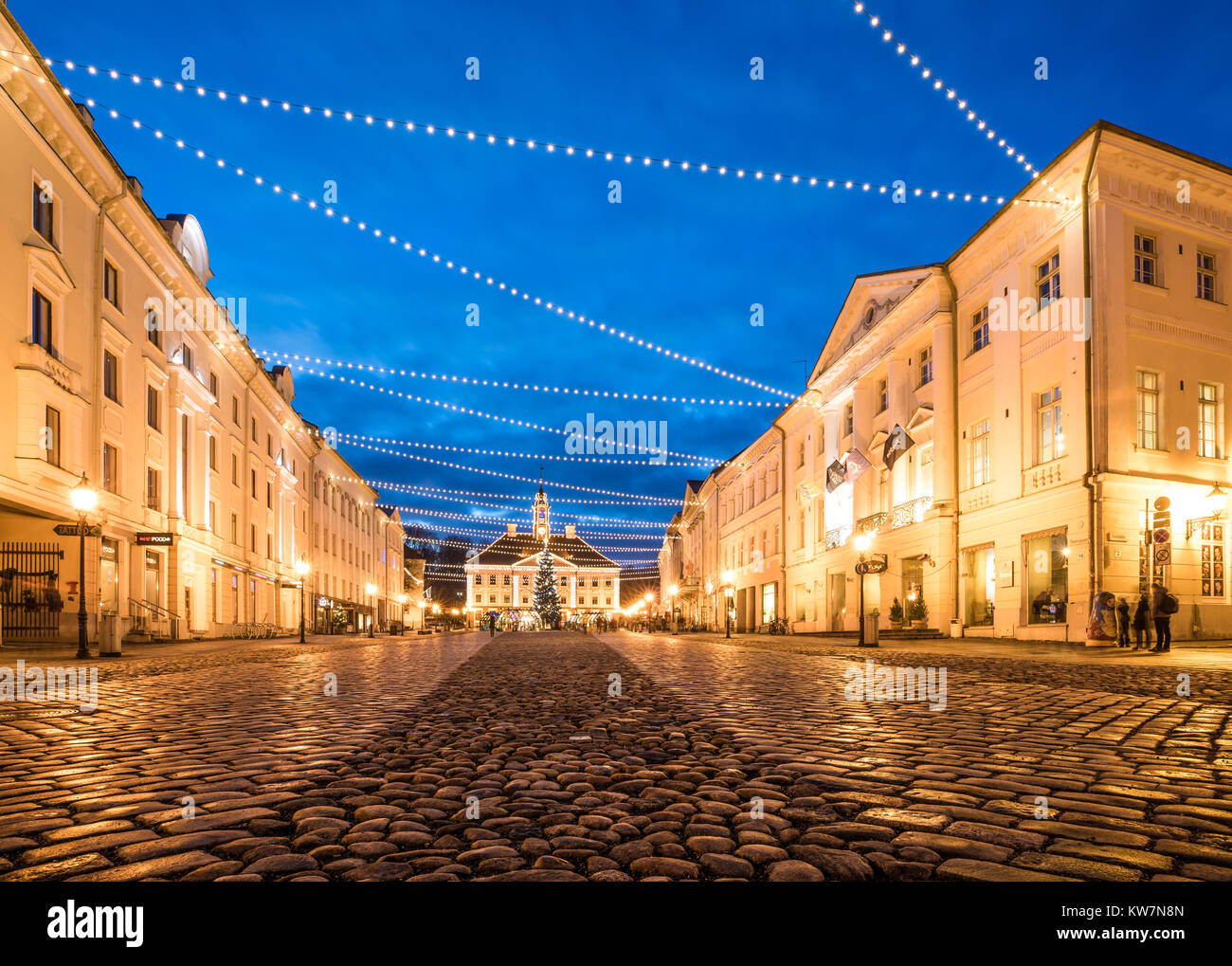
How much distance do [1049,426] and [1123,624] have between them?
5734mm

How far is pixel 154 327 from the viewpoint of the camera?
2722cm

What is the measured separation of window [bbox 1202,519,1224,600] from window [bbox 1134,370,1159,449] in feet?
8.17

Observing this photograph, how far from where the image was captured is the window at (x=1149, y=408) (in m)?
20.0

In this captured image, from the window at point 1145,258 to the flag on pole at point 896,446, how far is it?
8496mm

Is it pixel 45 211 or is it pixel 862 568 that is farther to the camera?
pixel 862 568

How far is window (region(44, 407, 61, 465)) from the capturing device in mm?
19734

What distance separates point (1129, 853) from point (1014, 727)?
137 inches

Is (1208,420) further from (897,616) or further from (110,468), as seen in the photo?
(110,468)

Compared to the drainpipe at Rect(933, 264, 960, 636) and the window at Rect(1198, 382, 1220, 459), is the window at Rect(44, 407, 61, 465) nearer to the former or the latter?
the drainpipe at Rect(933, 264, 960, 636)

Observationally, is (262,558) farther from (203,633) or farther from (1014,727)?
(1014,727)

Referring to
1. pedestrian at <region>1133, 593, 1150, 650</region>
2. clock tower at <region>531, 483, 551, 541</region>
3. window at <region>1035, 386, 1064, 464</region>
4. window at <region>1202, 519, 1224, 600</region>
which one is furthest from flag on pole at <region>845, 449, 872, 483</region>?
clock tower at <region>531, 483, 551, 541</region>

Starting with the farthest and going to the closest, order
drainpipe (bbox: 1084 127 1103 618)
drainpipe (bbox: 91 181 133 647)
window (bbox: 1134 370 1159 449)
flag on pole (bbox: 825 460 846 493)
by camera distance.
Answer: flag on pole (bbox: 825 460 846 493) < drainpipe (bbox: 91 181 133 647) < window (bbox: 1134 370 1159 449) < drainpipe (bbox: 1084 127 1103 618)

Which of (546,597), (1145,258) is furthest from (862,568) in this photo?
(546,597)

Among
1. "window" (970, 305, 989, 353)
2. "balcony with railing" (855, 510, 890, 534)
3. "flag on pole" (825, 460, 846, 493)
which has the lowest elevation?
"balcony with railing" (855, 510, 890, 534)
